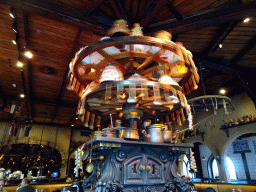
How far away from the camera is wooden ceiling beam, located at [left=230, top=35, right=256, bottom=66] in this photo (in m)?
4.76

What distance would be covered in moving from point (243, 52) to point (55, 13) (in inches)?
203

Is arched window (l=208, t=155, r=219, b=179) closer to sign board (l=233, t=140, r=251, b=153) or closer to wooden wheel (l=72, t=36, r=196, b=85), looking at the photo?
sign board (l=233, t=140, r=251, b=153)

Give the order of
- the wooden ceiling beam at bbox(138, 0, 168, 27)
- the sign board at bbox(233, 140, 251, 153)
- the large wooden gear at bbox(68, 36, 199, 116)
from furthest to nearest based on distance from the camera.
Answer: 1. the sign board at bbox(233, 140, 251, 153)
2. the wooden ceiling beam at bbox(138, 0, 168, 27)
3. the large wooden gear at bbox(68, 36, 199, 116)

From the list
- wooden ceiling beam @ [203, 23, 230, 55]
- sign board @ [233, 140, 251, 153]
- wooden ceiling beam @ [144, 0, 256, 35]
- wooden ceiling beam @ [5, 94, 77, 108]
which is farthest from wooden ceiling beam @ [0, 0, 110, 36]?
sign board @ [233, 140, 251, 153]

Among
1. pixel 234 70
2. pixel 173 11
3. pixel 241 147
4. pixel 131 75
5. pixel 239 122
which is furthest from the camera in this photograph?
pixel 241 147

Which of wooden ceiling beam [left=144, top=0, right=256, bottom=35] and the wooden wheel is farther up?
wooden ceiling beam [left=144, top=0, right=256, bottom=35]

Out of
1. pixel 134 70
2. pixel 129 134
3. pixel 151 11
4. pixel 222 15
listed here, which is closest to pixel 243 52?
pixel 222 15

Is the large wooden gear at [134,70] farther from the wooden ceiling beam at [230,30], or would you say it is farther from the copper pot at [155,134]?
the wooden ceiling beam at [230,30]

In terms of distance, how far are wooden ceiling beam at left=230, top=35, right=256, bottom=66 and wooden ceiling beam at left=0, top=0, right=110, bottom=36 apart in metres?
4.05

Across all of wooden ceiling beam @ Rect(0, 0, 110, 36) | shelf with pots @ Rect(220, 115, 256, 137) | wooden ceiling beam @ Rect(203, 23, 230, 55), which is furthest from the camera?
shelf with pots @ Rect(220, 115, 256, 137)

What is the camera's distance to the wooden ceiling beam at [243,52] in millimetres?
4761

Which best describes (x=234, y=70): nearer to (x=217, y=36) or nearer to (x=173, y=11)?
(x=217, y=36)

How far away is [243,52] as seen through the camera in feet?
17.1

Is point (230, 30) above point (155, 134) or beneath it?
above
